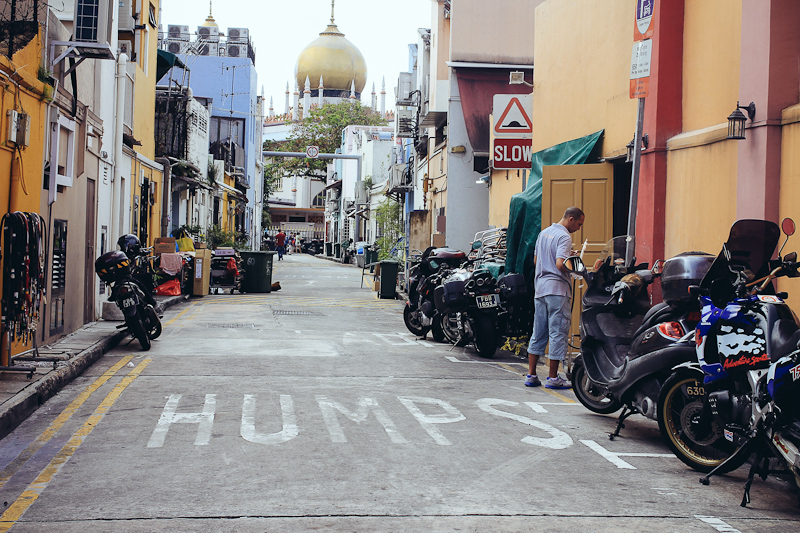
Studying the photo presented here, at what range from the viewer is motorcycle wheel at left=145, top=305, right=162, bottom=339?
12.0 m

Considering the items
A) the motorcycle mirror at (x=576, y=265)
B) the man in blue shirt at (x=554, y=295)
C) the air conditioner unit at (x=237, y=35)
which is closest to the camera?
the motorcycle mirror at (x=576, y=265)

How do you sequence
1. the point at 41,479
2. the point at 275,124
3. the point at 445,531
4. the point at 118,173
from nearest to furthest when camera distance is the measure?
the point at 445,531, the point at 41,479, the point at 118,173, the point at 275,124

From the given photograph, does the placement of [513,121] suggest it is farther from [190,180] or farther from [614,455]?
[190,180]

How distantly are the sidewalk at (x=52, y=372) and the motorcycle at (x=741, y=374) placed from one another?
513 centimetres

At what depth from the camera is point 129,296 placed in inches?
453

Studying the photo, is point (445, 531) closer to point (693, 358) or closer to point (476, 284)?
point (693, 358)

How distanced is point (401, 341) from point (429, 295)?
0.85m

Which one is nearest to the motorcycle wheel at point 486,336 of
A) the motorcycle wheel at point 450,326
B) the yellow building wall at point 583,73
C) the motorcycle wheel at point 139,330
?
the motorcycle wheel at point 450,326

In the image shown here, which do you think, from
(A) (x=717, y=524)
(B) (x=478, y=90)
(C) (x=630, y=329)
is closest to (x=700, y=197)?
(C) (x=630, y=329)

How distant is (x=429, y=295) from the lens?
13.5 m

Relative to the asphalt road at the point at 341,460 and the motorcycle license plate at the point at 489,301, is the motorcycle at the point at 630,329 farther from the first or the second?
the motorcycle license plate at the point at 489,301

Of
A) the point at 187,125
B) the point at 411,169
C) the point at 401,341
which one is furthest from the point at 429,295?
the point at 411,169

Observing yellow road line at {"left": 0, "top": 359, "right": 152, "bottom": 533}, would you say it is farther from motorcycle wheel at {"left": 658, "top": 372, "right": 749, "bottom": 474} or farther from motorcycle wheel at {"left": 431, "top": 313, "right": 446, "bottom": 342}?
motorcycle wheel at {"left": 431, "top": 313, "right": 446, "bottom": 342}

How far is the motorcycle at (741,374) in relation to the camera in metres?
4.96
